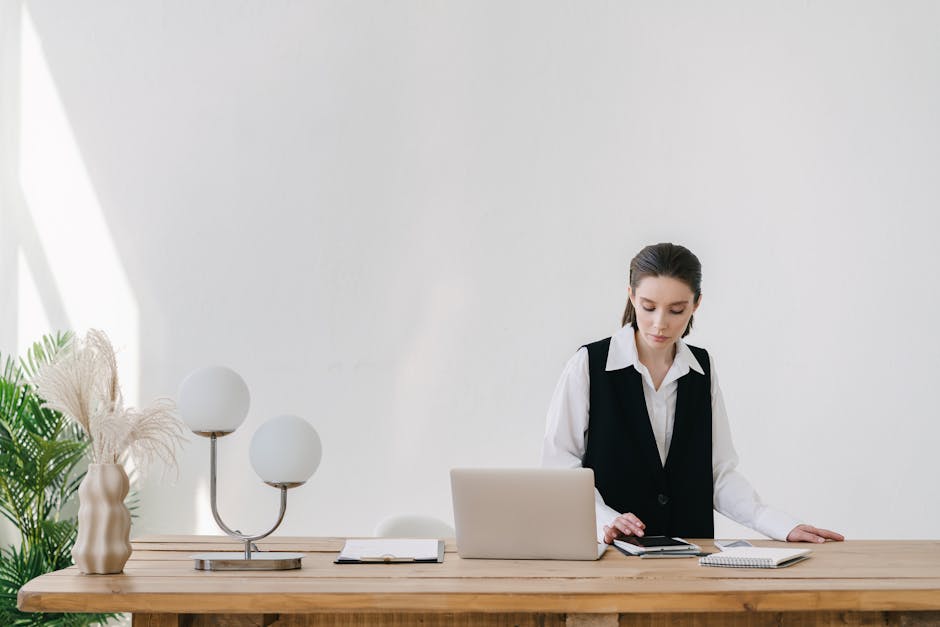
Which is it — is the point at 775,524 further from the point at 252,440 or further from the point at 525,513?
the point at 252,440

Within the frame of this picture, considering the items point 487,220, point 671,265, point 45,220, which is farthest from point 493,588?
point 45,220

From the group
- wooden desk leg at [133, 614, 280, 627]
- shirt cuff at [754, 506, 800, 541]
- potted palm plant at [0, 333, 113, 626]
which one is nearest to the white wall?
potted palm plant at [0, 333, 113, 626]

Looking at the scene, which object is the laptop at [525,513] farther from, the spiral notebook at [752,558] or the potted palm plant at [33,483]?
the potted palm plant at [33,483]

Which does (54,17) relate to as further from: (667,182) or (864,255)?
(864,255)

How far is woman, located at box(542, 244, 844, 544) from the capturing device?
2736 mm

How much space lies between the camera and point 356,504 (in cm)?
404

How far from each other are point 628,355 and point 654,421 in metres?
0.21

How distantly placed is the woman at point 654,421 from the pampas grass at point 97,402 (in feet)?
3.78

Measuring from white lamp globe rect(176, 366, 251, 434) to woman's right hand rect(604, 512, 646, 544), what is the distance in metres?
0.90

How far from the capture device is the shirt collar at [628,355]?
278 cm

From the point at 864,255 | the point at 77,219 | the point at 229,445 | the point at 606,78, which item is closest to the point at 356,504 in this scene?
the point at 229,445

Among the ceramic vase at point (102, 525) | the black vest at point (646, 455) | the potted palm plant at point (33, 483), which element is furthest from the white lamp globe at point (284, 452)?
the potted palm plant at point (33, 483)

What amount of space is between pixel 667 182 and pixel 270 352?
1.79m

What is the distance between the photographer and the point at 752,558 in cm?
206
